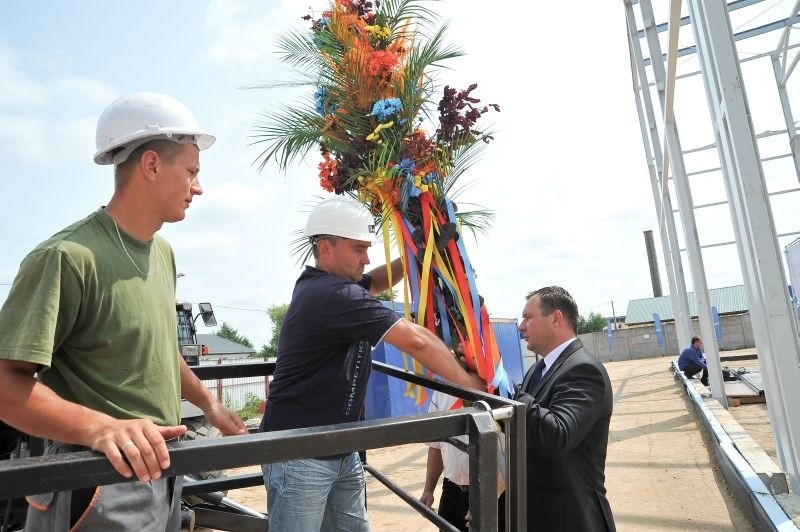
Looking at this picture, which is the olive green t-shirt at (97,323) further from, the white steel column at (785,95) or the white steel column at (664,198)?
the white steel column at (785,95)

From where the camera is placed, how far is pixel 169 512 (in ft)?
5.23

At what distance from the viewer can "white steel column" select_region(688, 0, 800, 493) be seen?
3605 millimetres

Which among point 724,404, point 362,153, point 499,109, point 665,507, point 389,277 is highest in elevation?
point 499,109

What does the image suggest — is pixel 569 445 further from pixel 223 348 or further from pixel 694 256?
pixel 223 348

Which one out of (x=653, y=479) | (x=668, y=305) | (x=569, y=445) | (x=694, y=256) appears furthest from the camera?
(x=668, y=305)

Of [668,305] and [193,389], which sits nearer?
[193,389]

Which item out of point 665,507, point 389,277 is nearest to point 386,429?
point 389,277

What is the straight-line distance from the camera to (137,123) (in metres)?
1.56

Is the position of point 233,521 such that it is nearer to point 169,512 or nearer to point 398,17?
point 169,512

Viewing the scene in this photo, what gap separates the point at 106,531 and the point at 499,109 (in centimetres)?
227

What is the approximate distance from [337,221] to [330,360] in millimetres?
566

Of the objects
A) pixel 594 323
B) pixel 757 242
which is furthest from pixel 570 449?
pixel 594 323

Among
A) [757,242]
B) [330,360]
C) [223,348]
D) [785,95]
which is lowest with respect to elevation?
[330,360]

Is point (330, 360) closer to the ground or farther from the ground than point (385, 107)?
closer to the ground
